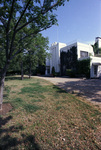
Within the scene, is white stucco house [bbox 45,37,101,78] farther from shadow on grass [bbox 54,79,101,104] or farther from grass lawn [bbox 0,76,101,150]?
grass lawn [bbox 0,76,101,150]

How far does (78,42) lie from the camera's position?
20.2 metres

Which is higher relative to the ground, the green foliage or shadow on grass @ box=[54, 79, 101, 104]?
the green foliage

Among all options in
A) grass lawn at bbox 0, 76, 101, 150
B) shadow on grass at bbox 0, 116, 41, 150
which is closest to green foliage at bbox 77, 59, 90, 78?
grass lawn at bbox 0, 76, 101, 150

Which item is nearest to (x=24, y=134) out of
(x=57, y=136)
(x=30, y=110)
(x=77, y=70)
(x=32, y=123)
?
(x=32, y=123)

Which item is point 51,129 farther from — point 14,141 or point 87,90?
point 87,90

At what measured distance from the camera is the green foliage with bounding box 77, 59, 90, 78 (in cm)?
1681

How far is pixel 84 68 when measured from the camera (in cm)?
1719

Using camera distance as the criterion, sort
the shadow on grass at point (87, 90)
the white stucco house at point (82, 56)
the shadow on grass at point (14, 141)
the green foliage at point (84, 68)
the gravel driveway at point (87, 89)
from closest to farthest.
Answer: the shadow on grass at point (14, 141) → the gravel driveway at point (87, 89) → the shadow on grass at point (87, 90) → the green foliage at point (84, 68) → the white stucco house at point (82, 56)

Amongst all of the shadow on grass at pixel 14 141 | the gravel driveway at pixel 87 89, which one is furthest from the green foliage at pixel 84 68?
the shadow on grass at pixel 14 141

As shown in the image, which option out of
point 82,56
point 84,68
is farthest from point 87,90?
point 82,56

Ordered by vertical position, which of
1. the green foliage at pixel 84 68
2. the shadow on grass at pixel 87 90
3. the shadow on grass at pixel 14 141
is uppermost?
the green foliage at pixel 84 68

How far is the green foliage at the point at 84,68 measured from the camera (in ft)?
55.1

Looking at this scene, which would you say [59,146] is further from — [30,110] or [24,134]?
[30,110]

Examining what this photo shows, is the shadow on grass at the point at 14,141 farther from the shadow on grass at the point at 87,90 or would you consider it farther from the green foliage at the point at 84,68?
the green foliage at the point at 84,68
